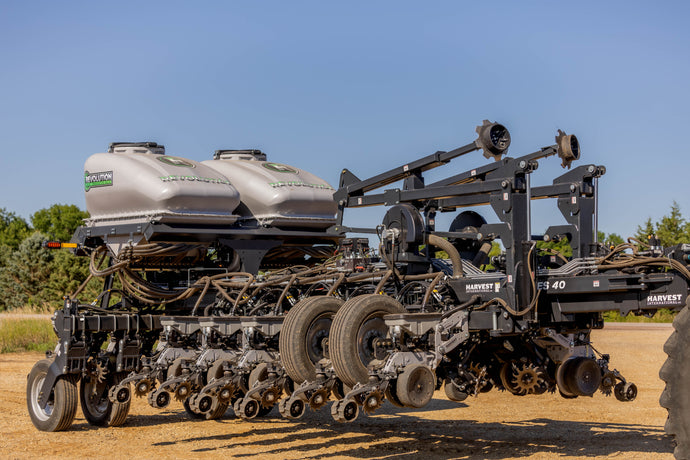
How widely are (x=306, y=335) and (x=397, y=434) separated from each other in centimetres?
287

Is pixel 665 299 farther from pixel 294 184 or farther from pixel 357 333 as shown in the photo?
pixel 294 184

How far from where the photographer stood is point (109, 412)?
41.9 ft

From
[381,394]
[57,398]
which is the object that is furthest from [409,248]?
[57,398]

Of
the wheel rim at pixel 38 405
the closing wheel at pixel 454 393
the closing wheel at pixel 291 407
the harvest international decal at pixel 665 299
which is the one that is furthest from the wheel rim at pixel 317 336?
the wheel rim at pixel 38 405

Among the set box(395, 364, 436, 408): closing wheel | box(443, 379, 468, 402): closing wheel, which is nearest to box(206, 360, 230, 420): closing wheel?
box(443, 379, 468, 402): closing wheel

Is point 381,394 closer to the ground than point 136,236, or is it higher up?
closer to the ground

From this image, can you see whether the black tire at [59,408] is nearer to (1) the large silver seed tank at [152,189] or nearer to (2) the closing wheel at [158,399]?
(2) the closing wheel at [158,399]

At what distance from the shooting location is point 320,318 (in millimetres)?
9719

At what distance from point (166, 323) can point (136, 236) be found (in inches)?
55.3

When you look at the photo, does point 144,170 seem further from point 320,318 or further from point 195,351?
point 320,318

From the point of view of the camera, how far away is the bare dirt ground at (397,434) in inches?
408

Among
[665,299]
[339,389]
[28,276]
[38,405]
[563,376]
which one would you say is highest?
[28,276]

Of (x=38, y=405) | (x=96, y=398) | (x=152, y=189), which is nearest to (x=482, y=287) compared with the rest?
(x=152, y=189)

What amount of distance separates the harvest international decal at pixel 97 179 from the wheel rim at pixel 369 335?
5.45m
